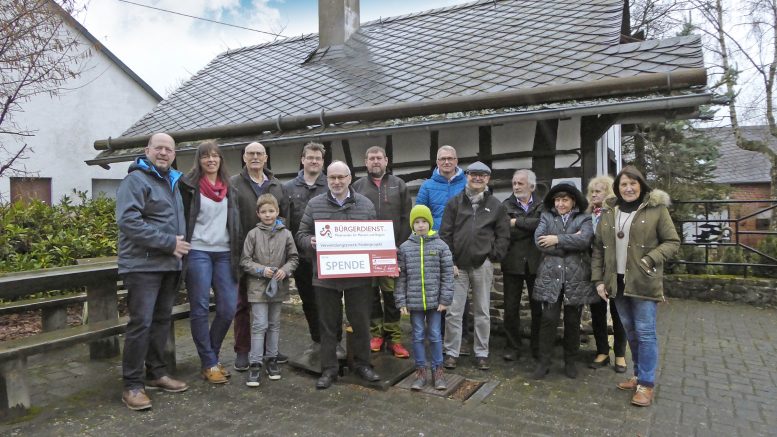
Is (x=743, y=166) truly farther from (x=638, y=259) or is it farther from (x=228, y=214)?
(x=228, y=214)

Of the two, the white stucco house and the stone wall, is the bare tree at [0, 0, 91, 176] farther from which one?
the stone wall

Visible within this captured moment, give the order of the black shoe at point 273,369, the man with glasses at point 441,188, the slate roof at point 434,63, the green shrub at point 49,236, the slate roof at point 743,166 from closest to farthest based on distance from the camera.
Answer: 1. the black shoe at point 273,369
2. the man with glasses at point 441,188
3. the slate roof at point 434,63
4. the green shrub at point 49,236
5. the slate roof at point 743,166

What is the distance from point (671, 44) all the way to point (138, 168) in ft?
18.7

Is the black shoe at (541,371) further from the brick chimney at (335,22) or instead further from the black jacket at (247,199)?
the brick chimney at (335,22)

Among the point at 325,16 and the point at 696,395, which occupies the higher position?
the point at 325,16

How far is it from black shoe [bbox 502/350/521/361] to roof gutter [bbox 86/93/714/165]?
244 cm

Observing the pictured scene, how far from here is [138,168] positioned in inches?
143

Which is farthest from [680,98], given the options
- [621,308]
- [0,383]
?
[0,383]

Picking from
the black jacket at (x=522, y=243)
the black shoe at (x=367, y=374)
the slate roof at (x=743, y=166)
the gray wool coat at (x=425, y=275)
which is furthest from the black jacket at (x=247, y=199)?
the slate roof at (x=743, y=166)

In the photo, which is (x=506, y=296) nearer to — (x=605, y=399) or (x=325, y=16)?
(x=605, y=399)

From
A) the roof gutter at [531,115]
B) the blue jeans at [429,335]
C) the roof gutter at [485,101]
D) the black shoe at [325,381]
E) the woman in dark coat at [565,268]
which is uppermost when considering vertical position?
the roof gutter at [485,101]

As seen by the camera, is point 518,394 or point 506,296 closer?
point 518,394

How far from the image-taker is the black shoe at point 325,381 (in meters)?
4.04

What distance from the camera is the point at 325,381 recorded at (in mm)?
4051
